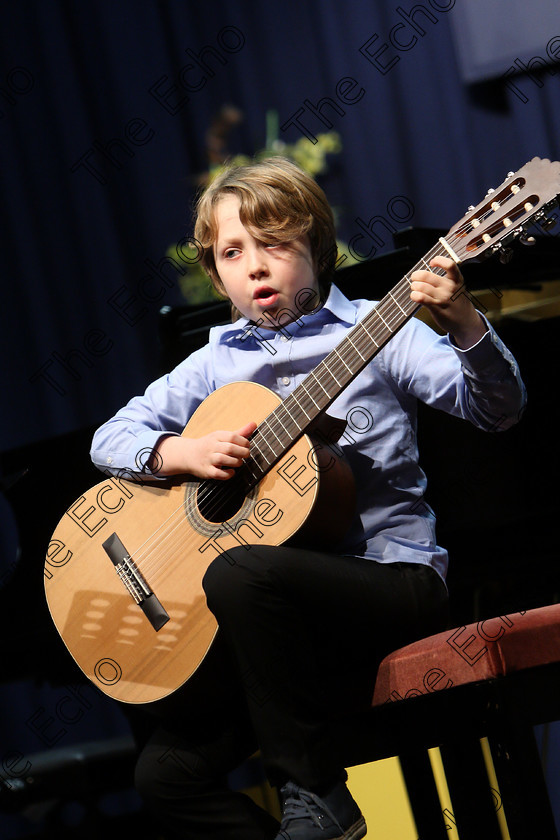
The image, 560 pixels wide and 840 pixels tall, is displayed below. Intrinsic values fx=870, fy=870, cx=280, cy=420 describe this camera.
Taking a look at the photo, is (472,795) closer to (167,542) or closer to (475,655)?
(475,655)

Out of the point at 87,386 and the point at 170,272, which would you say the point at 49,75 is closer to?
the point at 170,272

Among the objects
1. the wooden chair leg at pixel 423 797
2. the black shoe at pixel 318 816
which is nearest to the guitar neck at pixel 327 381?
the black shoe at pixel 318 816

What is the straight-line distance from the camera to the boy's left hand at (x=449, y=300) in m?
1.30

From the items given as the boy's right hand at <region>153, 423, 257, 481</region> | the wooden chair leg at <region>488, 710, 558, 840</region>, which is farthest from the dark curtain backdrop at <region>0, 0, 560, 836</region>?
the wooden chair leg at <region>488, 710, 558, 840</region>

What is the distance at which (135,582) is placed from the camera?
1525 mm

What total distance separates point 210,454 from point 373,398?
320 millimetres

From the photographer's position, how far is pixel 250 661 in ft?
4.11

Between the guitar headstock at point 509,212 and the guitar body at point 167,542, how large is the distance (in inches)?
15.6

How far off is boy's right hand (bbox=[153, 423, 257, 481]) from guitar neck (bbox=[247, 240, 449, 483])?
32 millimetres

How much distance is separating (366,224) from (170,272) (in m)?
0.73

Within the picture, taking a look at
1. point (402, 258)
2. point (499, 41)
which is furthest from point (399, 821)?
point (499, 41)

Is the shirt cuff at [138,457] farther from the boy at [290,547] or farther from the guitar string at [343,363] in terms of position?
the guitar string at [343,363]

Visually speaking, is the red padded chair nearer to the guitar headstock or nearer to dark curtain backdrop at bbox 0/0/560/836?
the guitar headstock

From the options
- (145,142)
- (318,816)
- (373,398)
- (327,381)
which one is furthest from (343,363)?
(145,142)
